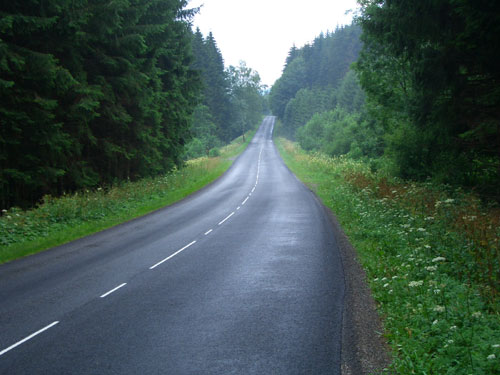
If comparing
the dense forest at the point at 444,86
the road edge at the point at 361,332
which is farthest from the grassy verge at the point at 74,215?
the dense forest at the point at 444,86

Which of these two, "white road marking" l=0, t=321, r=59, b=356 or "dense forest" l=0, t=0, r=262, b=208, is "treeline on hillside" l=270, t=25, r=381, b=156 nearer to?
"dense forest" l=0, t=0, r=262, b=208

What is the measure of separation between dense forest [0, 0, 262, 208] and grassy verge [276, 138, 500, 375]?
39.9 ft

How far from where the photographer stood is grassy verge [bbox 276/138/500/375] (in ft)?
15.9

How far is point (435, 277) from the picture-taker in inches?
283

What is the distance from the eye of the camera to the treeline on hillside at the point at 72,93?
14.2 m

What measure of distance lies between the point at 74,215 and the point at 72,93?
547 centimetres

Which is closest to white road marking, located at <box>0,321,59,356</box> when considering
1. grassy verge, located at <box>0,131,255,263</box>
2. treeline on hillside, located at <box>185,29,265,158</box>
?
grassy verge, located at <box>0,131,255,263</box>

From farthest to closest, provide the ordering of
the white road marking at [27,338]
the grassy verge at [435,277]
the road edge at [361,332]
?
the white road marking at [27,338] → the road edge at [361,332] → the grassy verge at [435,277]

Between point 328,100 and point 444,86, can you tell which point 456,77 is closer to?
point 444,86

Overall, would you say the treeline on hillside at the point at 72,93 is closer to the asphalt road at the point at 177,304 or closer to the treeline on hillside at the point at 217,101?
the asphalt road at the point at 177,304

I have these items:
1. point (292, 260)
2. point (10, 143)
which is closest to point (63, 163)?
point (10, 143)

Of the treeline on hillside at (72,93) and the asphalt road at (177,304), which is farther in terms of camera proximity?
the treeline on hillside at (72,93)

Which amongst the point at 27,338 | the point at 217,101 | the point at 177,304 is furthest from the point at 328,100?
the point at 27,338

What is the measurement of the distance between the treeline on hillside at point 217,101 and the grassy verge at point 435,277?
33261 millimetres
